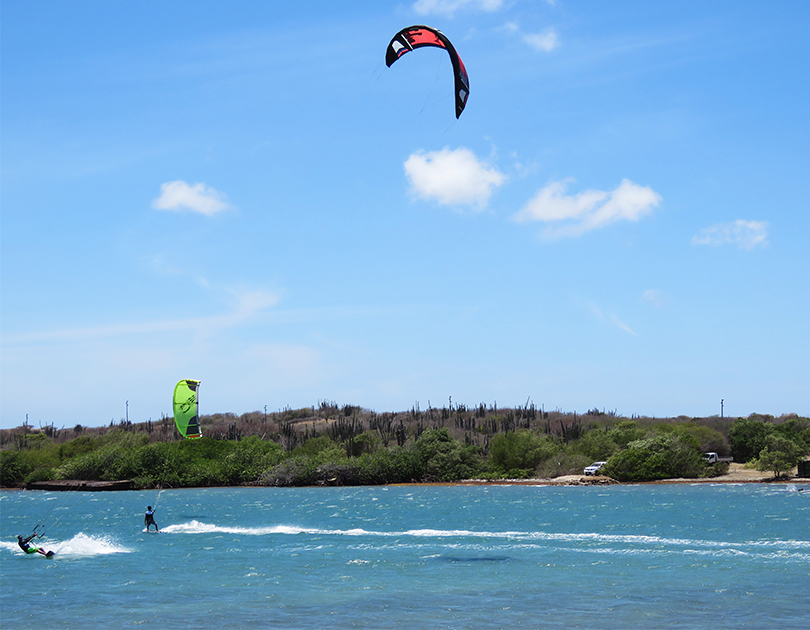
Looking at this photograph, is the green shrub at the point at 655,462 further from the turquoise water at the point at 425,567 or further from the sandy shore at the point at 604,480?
the turquoise water at the point at 425,567

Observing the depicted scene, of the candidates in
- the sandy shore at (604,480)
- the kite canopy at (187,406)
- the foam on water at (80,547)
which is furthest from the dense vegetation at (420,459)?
the kite canopy at (187,406)

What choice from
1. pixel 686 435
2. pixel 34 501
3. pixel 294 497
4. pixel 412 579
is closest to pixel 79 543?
pixel 412 579

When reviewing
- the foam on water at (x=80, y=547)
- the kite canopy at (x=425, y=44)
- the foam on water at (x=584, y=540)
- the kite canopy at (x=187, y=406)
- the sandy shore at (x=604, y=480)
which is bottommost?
the sandy shore at (x=604, y=480)

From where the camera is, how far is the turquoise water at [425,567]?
24766mm

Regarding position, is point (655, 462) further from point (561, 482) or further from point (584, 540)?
point (584, 540)

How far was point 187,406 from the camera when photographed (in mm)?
30438

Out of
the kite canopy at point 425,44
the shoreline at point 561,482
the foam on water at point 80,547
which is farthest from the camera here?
the shoreline at point 561,482

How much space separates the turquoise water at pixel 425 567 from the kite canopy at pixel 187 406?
5.87 m

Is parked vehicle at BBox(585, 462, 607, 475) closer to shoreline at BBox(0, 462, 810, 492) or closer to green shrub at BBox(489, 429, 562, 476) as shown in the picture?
shoreline at BBox(0, 462, 810, 492)

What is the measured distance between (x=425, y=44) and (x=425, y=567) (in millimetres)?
21717

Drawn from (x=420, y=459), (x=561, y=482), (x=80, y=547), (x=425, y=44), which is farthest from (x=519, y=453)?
(x=425, y=44)

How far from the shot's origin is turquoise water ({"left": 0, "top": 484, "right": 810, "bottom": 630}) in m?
24.8

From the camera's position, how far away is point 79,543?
148 ft

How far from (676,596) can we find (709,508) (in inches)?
1461
